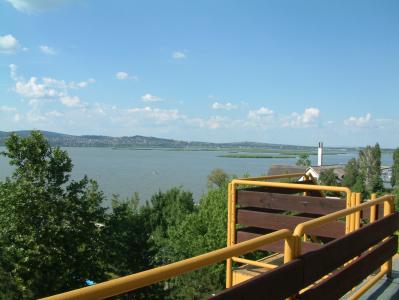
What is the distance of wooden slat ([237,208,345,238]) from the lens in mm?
5270

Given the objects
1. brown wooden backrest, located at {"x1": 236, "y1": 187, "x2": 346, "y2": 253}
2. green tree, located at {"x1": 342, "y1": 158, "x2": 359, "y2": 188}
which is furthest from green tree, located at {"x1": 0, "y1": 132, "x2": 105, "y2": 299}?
green tree, located at {"x1": 342, "y1": 158, "x2": 359, "y2": 188}

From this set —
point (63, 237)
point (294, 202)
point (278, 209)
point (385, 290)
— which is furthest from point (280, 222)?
point (63, 237)

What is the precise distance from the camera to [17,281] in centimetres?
1992

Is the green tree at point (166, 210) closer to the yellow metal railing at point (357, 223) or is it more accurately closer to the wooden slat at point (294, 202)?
the wooden slat at point (294, 202)

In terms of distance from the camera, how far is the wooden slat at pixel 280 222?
5270 mm

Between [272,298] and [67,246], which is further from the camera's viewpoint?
[67,246]

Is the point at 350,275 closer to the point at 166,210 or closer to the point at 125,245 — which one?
the point at 125,245

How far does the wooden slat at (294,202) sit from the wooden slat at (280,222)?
13 cm

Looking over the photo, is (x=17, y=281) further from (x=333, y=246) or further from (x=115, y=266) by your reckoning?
(x=333, y=246)

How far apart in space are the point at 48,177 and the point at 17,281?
6.23 m

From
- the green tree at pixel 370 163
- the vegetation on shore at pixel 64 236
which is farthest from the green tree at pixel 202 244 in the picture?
the green tree at pixel 370 163

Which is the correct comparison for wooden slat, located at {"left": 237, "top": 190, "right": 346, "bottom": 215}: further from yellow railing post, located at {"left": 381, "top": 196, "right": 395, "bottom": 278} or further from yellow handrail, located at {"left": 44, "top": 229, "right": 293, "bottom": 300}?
yellow handrail, located at {"left": 44, "top": 229, "right": 293, "bottom": 300}

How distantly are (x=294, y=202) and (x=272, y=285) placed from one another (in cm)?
315

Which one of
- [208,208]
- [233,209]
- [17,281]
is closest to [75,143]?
[208,208]
